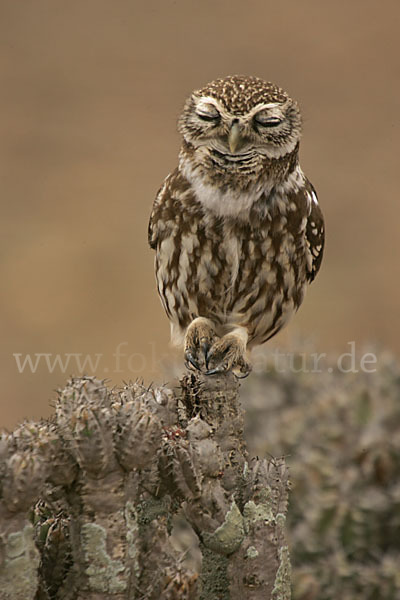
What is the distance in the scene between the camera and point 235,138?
10.2 feet

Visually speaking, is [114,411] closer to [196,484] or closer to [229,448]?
[196,484]

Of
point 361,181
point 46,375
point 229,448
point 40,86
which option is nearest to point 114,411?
point 229,448

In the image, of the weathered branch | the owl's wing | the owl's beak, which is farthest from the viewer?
the owl's wing

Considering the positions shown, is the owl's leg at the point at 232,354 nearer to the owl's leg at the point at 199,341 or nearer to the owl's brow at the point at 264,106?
the owl's leg at the point at 199,341

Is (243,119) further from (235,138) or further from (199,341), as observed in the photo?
(199,341)

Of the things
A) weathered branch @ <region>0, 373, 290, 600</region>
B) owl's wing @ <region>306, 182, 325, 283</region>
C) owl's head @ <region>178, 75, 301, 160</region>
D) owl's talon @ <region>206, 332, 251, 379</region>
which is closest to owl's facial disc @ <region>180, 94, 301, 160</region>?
owl's head @ <region>178, 75, 301, 160</region>

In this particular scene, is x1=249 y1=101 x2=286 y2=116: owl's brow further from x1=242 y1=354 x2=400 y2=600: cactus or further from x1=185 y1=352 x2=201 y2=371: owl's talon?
x1=242 y1=354 x2=400 y2=600: cactus

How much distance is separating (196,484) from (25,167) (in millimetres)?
7338

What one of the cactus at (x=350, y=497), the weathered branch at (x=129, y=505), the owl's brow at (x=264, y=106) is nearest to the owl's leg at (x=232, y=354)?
the cactus at (x=350, y=497)

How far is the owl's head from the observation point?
312cm

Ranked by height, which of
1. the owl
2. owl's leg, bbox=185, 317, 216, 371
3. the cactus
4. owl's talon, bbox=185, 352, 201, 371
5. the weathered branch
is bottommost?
the weathered branch

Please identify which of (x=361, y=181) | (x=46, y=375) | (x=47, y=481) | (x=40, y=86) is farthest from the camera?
(x=40, y=86)

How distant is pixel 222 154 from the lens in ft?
10.7

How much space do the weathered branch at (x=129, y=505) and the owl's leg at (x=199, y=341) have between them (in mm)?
710
